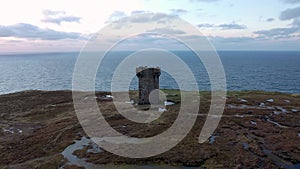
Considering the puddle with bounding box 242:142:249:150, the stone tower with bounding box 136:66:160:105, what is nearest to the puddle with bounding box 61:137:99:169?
the puddle with bounding box 242:142:249:150

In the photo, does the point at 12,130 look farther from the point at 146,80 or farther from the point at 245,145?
the point at 245,145

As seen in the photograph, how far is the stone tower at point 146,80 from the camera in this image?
160 feet

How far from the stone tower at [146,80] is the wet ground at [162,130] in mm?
4745

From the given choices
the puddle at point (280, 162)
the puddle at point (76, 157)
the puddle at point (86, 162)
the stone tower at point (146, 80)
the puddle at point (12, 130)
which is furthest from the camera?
the stone tower at point (146, 80)

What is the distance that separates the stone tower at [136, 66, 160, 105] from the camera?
48.8 meters

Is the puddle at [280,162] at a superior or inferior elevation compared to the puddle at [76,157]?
inferior

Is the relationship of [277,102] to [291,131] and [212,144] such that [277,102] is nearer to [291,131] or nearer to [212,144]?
[291,131]

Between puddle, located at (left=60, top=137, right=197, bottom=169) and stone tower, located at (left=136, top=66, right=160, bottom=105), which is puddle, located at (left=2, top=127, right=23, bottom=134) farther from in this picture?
stone tower, located at (left=136, top=66, right=160, bottom=105)

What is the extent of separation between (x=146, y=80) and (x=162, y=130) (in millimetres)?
14923

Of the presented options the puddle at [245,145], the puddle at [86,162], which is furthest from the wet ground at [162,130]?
the puddle at [245,145]

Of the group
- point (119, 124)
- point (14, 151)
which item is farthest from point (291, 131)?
point (14, 151)

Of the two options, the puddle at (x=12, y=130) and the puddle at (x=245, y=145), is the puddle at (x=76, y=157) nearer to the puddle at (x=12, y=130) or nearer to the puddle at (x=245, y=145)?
the puddle at (x=12, y=130)

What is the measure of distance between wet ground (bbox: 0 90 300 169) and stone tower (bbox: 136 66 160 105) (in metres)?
4.74

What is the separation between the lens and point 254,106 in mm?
50812
